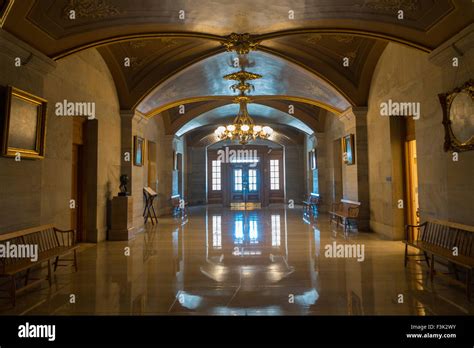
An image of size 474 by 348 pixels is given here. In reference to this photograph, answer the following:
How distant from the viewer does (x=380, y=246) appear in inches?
248

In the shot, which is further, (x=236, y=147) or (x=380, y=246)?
(x=236, y=147)

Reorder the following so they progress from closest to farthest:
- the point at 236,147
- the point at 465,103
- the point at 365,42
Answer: the point at 465,103, the point at 365,42, the point at 236,147

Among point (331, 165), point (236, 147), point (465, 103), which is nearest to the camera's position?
point (465, 103)

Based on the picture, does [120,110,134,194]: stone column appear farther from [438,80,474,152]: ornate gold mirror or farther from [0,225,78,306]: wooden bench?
[438,80,474,152]: ornate gold mirror

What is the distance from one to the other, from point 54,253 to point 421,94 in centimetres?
614

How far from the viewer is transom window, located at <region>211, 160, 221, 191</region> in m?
20.0

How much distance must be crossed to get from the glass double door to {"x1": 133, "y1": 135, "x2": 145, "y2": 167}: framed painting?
10.9 meters

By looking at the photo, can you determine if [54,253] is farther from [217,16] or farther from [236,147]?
[236,147]

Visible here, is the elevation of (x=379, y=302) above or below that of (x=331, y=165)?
below

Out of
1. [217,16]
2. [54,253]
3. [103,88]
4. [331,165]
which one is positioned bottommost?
[54,253]

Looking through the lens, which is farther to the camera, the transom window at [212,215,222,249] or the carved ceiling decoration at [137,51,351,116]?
the carved ceiling decoration at [137,51,351,116]

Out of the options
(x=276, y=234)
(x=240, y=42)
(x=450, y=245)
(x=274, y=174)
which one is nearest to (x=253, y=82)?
(x=240, y=42)

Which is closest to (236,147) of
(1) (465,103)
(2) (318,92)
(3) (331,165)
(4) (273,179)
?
(4) (273,179)

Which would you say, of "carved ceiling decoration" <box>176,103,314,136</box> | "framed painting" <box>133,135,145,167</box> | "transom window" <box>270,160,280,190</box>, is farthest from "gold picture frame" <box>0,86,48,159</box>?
"transom window" <box>270,160,280,190</box>
